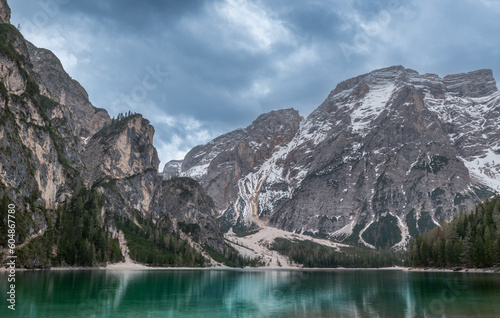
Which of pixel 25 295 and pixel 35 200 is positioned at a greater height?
pixel 35 200

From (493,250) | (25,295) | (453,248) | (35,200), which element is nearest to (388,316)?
(25,295)

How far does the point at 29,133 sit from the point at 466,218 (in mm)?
177821

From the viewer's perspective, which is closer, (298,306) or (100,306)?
(100,306)

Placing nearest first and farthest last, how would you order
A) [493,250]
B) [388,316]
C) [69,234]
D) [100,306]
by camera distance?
[388,316] < [100,306] < [493,250] < [69,234]

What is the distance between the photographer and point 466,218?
144m

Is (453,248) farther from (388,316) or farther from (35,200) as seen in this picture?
(35,200)

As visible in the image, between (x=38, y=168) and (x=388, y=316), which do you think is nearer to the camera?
(x=388, y=316)

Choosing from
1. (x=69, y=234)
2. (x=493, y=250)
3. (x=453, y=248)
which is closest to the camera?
(x=493, y=250)

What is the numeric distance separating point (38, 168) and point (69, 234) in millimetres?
33426

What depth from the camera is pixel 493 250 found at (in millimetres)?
110625

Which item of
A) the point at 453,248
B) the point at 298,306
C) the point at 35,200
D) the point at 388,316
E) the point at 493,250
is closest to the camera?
the point at 388,316

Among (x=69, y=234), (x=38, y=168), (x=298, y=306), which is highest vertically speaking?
(x=38, y=168)

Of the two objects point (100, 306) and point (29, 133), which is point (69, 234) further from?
point (100, 306)

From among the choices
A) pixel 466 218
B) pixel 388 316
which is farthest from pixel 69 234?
pixel 466 218
